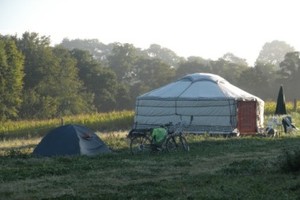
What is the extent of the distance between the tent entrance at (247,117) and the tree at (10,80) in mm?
23612

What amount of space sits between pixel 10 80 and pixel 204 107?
23940 millimetres

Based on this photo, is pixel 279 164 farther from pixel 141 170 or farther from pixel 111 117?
pixel 111 117

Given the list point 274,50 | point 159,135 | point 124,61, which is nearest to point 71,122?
point 159,135

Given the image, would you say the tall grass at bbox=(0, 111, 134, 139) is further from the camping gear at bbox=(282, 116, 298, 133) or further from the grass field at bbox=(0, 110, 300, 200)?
the grass field at bbox=(0, 110, 300, 200)

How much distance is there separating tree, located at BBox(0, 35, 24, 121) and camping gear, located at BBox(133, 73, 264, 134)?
821 inches

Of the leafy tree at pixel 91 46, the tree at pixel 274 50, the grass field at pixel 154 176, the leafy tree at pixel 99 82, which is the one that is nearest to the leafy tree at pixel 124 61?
the leafy tree at pixel 99 82

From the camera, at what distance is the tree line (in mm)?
40781

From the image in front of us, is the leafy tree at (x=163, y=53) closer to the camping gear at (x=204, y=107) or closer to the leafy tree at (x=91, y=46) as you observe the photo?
the leafy tree at (x=91, y=46)

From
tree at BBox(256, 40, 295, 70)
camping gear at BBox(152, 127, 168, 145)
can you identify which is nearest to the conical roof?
camping gear at BBox(152, 127, 168, 145)

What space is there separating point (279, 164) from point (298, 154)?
0.50m

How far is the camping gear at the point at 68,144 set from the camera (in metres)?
13.1

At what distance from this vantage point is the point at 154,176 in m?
9.17

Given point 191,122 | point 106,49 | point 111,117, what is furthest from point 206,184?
point 106,49

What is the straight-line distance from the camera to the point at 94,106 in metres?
48.3
